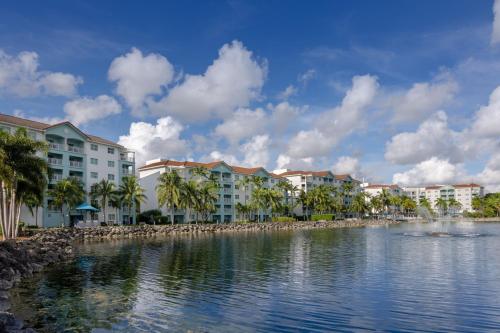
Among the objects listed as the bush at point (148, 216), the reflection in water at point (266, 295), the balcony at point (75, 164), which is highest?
the balcony at point (75, 164)

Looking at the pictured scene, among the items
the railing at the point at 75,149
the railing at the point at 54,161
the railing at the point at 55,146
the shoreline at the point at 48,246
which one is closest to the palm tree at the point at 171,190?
the shoreline at the point at 48,246

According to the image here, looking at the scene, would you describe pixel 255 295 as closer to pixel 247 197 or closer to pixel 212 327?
pixel 212 327

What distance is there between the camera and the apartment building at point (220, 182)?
333 feet


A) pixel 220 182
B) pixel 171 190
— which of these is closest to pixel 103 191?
pixel 171 190

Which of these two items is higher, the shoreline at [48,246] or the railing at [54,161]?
the railing at [54,161]

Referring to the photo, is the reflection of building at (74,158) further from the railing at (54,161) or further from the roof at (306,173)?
the roof at (306,173)

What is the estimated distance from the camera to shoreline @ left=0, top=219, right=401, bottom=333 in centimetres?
2047

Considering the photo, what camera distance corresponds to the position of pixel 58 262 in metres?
34.5

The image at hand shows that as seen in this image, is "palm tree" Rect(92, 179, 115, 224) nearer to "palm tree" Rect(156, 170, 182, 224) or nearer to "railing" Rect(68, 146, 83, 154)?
"railing" Rect(68, 146, 83, 154)

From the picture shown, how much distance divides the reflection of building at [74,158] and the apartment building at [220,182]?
37.5 ft

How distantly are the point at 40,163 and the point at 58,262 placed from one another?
1509 centimetres

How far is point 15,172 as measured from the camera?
43156 millimetres

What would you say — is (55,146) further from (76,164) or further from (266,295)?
(266,295)

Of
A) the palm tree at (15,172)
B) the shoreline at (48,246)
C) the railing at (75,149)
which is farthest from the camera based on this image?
the railing at (75,149)
